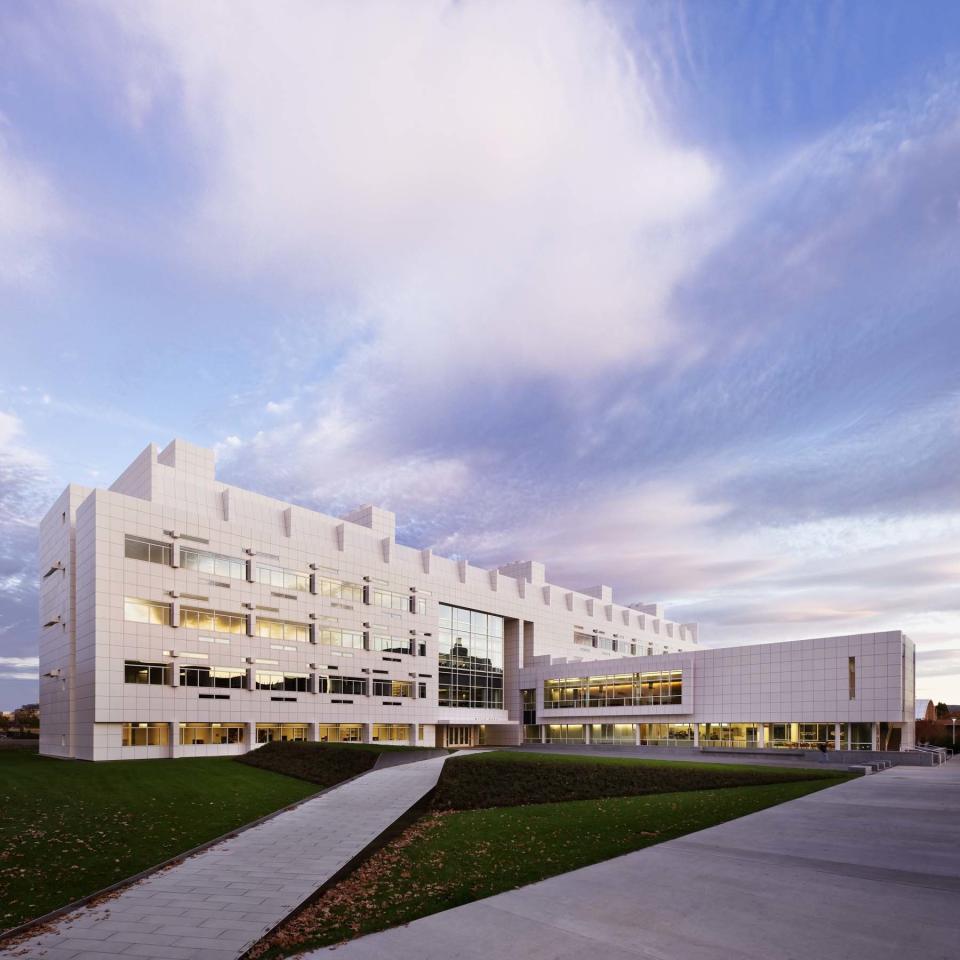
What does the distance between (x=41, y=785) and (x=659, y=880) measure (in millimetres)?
25918

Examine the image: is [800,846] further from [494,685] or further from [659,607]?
[659,607]

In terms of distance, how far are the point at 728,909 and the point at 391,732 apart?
6439cm

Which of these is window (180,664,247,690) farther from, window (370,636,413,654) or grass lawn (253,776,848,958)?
grass lawn (253,776,848,958)

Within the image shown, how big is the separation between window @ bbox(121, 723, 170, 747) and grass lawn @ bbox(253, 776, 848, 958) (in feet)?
121

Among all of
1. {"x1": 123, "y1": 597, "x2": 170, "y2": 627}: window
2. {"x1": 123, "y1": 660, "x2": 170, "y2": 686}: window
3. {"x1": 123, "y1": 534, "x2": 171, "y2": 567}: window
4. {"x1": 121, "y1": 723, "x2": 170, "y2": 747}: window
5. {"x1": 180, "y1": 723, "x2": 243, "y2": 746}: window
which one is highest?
{"x1": 123, "y1": 534, "x2": 171, "y2": 567}: window

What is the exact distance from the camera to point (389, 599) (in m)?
72.8

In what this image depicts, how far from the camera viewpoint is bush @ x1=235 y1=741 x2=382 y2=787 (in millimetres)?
35781

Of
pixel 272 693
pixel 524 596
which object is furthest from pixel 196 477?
pixel 524 596

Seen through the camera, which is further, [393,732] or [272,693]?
[393,732]

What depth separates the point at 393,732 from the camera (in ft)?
234

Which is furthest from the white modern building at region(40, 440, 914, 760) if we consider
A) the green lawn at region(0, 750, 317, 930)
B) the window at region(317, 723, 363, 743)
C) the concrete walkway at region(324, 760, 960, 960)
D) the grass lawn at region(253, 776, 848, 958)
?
the concrete walkway at region(324, 760, 960, 960)

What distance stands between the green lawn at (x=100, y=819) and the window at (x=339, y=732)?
28.0 metres

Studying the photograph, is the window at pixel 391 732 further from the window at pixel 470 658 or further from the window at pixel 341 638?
the window at pixel 341 638

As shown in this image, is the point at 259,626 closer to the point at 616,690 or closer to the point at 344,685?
the point at 344,685
